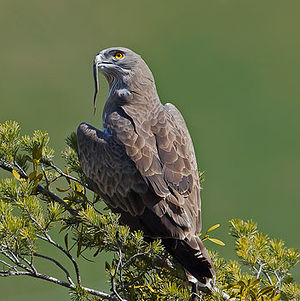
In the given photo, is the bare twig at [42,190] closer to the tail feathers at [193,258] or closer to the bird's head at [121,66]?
the tail feathers at [193,258]

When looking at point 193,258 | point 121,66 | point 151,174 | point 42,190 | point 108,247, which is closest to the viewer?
point 108,247

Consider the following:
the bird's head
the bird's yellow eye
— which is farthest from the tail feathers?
the bird's yellow eye

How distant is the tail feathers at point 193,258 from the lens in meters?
3.55

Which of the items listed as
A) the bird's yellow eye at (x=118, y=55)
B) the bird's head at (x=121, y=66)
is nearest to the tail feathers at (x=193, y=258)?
the bird's head at (x=121, y=66)

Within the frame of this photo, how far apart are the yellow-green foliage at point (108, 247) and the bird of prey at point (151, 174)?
14 cm

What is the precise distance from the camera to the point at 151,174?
4.19 metres

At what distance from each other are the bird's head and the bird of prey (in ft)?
1.28

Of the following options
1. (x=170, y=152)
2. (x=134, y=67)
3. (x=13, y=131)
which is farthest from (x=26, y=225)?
(x=134, y=67)

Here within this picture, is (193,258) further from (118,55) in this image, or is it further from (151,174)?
(118,55)

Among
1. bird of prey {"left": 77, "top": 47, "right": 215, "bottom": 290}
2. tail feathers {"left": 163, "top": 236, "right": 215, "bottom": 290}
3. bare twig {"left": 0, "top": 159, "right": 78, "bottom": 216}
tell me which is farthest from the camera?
bird of prey {"left": 77, "top": 47, "right": 215, "bottom": 290}

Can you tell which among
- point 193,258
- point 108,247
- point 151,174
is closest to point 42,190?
point 108,247

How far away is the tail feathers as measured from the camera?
11.7ft

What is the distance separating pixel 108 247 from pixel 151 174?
81 cm

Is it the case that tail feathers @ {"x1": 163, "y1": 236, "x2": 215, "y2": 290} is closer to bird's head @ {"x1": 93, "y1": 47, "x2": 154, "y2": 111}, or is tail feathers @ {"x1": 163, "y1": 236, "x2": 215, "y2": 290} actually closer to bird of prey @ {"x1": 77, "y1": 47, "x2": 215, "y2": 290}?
bird of prey @ {"x1": 77, "y1": 47, "x2": 215, "y2": 290}
